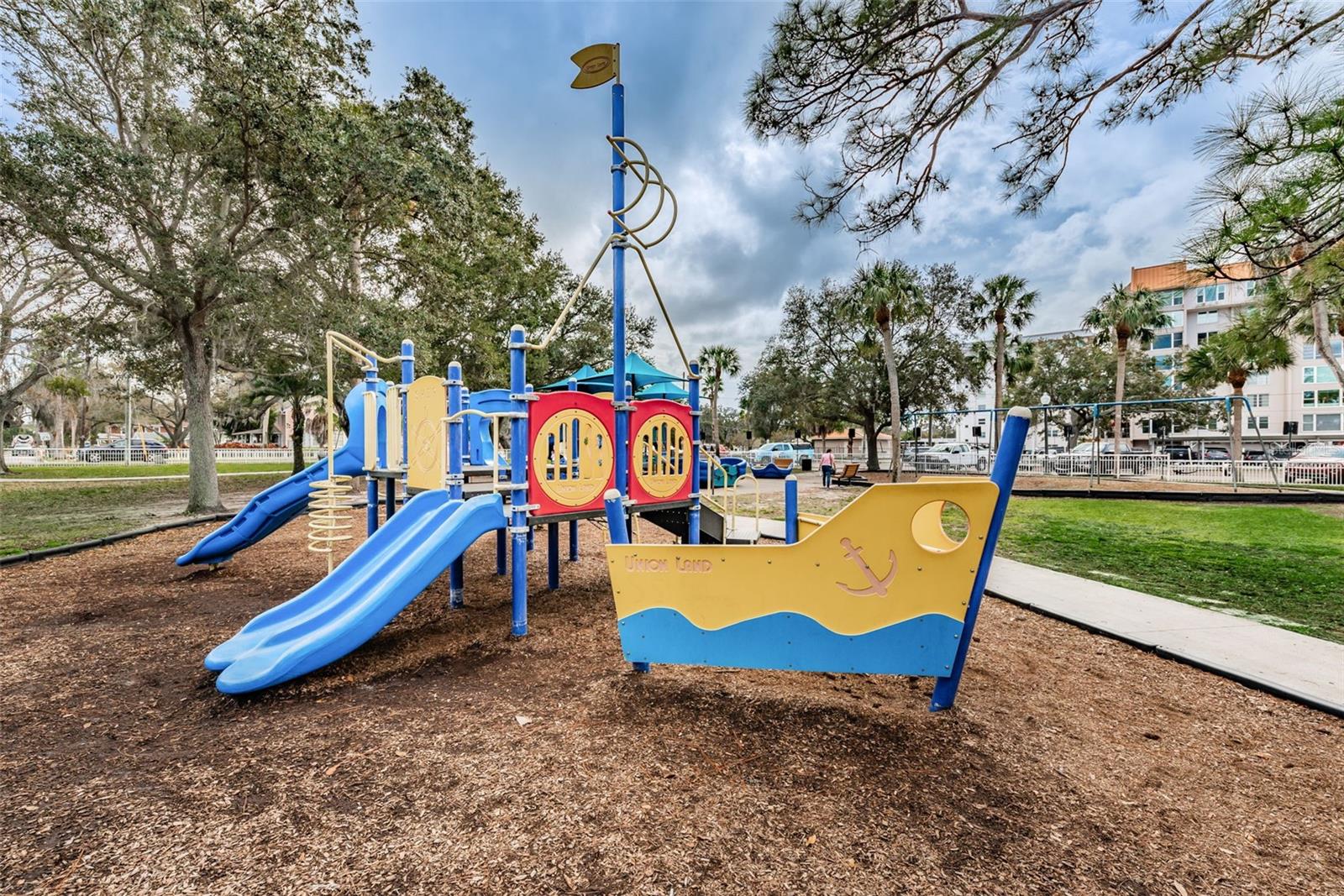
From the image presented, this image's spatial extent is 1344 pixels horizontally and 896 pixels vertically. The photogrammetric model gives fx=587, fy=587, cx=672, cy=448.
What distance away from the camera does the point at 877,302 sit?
70.6 ft

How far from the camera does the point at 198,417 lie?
10.9 m

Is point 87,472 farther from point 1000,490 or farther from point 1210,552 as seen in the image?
point 1210,552

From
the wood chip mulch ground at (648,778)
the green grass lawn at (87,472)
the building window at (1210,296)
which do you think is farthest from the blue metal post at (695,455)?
the building window at (1210,296)

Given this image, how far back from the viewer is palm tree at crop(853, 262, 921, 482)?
21375 millimetres

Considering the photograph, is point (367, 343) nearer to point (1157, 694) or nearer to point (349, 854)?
point (349, 854)

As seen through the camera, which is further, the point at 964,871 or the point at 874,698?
the point at 874,698

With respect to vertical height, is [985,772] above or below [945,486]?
below

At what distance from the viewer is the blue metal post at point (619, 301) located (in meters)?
4.88

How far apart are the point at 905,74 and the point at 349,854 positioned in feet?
18.9

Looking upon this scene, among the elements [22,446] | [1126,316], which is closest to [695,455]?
[1126,316]

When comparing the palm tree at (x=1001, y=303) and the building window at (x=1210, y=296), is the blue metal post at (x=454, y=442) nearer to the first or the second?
the palm tree at (x=1001, y=303)

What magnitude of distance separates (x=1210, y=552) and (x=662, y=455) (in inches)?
294

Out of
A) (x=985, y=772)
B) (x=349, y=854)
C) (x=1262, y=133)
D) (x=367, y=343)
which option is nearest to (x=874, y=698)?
(x=985, y=772)

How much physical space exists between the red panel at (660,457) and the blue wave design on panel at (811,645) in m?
2.43
